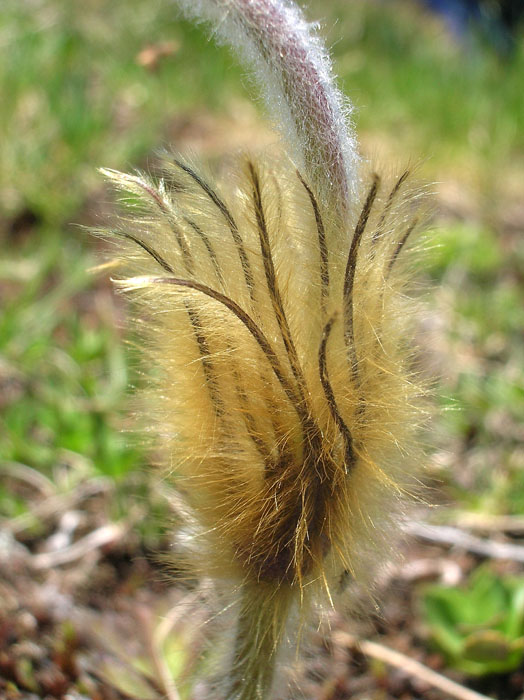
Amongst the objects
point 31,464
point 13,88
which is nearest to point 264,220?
point 31,464

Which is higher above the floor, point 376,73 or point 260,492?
point 376,73

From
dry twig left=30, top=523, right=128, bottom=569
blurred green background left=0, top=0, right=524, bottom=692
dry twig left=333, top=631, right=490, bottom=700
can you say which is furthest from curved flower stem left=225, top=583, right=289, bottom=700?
dry twig left=30, top=523, right=128, bottom=569

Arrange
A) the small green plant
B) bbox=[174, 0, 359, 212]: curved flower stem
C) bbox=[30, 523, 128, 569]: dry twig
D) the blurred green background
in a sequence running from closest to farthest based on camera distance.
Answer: bbox=[174, 0, 359, 212]: curved flower stem → the small green plant → bbox=[30, 523, 128, 569]: dry twig → the blurred green background

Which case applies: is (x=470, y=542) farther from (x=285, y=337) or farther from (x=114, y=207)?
(x=114, y=207)

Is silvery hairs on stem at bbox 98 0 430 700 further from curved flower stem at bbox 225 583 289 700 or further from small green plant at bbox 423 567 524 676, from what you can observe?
small green plant at bbox 423 567 524 676

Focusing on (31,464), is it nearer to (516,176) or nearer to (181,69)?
(516,176)

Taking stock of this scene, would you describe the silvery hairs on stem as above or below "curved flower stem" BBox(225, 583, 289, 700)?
above
